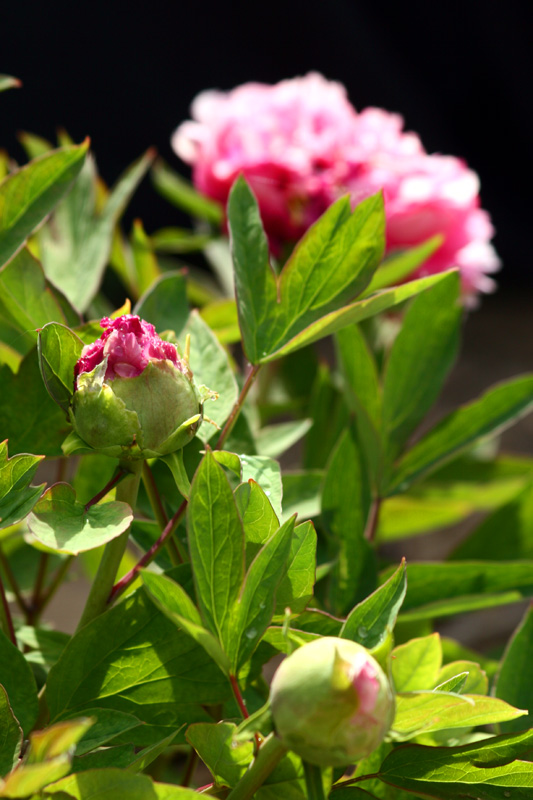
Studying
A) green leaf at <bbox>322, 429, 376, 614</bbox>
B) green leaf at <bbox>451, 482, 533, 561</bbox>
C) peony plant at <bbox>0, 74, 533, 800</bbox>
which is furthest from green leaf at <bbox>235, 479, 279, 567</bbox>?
green leaf at <bbox>451, 482, 533, 561</bbox>

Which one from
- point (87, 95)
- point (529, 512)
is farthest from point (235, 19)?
point (529, 512)

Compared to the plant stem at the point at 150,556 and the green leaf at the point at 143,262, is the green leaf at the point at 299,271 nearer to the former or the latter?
the plant stem at the point at 150,556

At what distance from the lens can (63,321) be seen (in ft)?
0.84

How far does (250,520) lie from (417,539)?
3.95ft

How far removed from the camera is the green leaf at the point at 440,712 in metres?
0.17

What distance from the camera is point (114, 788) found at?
17 centimetres

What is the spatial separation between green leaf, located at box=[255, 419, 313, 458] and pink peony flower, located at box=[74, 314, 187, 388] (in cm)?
14

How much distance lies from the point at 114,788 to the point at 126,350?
9 cm

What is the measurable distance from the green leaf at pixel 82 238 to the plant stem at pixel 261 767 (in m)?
0.20

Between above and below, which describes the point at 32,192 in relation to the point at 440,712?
above

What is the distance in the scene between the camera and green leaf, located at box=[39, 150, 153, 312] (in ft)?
1.11

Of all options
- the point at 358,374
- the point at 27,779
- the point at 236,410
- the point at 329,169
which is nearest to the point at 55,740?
the point at 27,779

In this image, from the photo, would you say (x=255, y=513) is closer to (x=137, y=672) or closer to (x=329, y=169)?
(x=137, y=672)

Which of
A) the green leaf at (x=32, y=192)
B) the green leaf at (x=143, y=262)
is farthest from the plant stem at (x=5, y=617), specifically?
the green leaf at (x=143, y=262)
